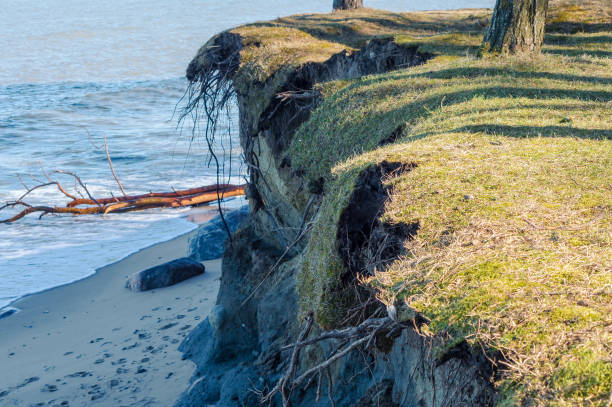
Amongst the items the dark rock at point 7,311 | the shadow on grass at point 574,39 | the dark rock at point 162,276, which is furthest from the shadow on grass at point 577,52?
the dark rock at point 7,311

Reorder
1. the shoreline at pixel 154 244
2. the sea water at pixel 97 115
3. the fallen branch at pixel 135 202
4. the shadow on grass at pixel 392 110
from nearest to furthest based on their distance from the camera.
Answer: the shadow on grass at pixel 392 110, the shoreline at pixel 154 244, the fallen branch at pixel 135 202, the sea water at pixel 97 115

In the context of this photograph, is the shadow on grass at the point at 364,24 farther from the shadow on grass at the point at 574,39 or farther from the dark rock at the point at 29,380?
the dark rock at the point at 29,380

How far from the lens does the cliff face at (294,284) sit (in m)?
3.26

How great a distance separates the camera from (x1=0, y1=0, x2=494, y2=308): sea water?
1252cm

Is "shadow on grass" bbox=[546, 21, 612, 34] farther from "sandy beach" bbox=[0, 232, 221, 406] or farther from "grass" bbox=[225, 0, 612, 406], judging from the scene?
"sandy beach" bbox=[0, 232, 221, 406]

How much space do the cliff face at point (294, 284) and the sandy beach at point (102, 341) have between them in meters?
0.53

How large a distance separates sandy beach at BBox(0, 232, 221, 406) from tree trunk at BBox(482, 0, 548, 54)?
5.88 metres

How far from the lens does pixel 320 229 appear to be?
4.32 meters

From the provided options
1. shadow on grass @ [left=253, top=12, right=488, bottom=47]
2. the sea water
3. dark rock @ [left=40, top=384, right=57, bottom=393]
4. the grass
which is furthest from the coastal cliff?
dark rock @ [left=40, top=384, right=57, bottom=393]

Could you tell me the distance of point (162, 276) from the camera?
10.3 metres

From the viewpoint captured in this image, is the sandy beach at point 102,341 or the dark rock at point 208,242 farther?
the dark rock at point 208,242

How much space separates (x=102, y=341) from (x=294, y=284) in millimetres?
3788

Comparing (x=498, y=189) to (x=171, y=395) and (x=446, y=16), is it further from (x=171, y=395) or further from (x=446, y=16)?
(x=446, y=16)

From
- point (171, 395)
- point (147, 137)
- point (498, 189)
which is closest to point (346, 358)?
point (498, 189)
